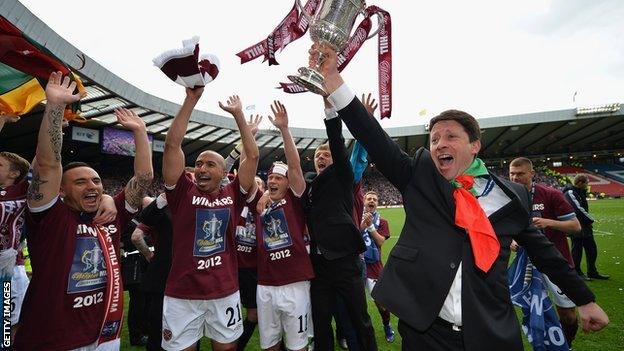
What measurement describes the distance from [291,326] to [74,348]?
5.54 ft

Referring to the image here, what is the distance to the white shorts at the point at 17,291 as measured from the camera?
4000 mm

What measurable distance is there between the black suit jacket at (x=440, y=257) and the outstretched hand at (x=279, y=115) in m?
1.42

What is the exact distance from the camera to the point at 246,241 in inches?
173

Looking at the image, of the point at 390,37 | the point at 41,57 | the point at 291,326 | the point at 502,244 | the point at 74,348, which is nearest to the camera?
the point at 502,244

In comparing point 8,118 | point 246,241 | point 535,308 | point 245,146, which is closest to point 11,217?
point 8,118

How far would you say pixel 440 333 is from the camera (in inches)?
67.8

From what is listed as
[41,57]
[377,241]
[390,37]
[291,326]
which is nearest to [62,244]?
[41,57]

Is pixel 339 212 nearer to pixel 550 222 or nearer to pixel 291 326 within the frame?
pixel 291 326

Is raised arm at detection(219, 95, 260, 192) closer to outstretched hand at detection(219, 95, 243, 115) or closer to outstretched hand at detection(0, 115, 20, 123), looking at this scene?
outstretched hand at detection(219, 95, 243, 115)

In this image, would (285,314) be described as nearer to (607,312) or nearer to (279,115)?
(279,115)

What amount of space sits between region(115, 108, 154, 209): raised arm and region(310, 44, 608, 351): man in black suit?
1.65 metres

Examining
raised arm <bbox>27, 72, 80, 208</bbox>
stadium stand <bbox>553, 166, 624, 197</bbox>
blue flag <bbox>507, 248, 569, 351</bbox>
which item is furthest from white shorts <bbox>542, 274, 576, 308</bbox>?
stadium stand <bbox>553, 166, 624, 197</bbox>

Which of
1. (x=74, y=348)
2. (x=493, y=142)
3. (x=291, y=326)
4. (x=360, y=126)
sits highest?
(x=493, y=142)

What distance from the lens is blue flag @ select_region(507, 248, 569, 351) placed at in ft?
11.2
